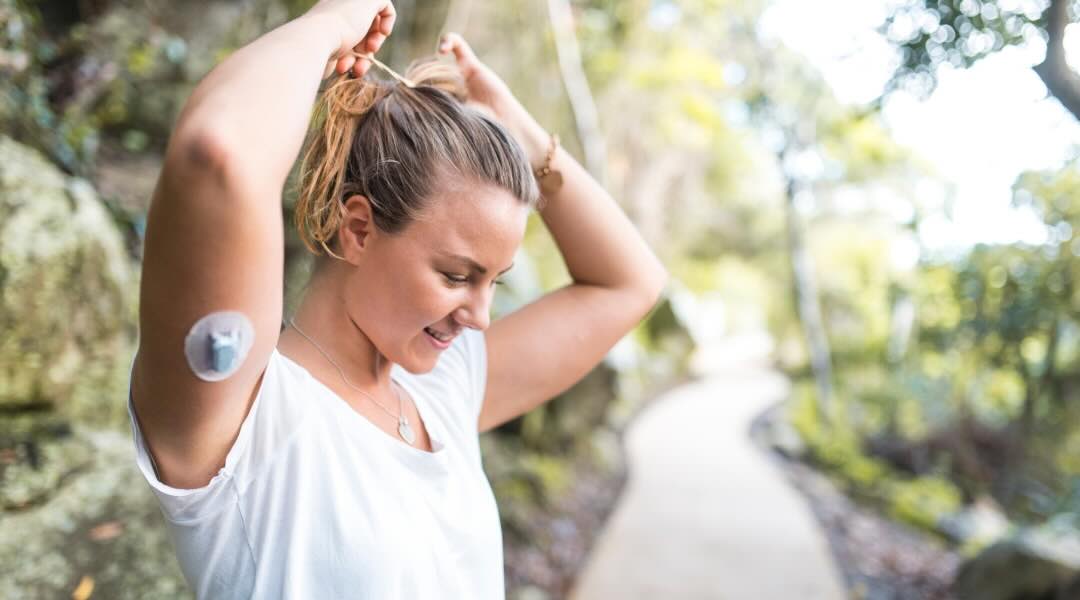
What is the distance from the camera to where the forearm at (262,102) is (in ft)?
2.43

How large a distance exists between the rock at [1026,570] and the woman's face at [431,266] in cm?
471

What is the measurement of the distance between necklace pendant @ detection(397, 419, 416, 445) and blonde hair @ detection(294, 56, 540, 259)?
0.90 ft

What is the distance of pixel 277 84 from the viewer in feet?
2.71

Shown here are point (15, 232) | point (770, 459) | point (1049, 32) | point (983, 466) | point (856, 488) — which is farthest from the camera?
point (770, 459)

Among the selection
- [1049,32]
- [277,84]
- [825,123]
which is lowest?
[825,123]

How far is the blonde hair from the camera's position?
3.65 ft

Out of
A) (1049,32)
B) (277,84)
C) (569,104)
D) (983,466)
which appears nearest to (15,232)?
(277,84)

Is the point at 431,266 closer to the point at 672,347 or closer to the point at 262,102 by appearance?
the point at 262,102

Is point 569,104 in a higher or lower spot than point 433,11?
lower

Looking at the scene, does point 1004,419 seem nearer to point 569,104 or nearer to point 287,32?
point 569,104

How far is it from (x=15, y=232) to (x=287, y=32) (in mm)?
1990

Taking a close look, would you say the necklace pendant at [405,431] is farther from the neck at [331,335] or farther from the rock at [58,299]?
the rock at [58,299]

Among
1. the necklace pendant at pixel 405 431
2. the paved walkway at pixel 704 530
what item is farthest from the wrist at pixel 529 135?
the paved walkway at pixel 704 530

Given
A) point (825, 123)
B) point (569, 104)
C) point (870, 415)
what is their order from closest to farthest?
point (569, 104), point (870, 415), point (825, 123)
